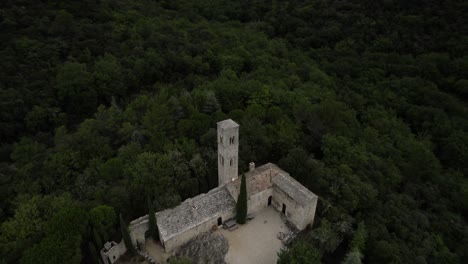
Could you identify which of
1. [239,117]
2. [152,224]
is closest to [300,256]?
[152,224]

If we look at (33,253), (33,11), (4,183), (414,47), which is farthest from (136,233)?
(414,47)

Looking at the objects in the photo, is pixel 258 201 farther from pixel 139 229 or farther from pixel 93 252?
pixel 93 252

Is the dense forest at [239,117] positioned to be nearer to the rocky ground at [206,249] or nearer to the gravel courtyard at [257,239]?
the gravel courtyard at [257,239]

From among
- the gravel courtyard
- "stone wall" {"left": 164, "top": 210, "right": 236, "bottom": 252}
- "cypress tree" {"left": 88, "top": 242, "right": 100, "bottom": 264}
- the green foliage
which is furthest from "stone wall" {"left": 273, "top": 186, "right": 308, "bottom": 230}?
"cypress tree" {"left": 88, "top": 242, "right": 100, "bottom": 264}

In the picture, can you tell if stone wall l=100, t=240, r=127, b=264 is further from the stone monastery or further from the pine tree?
the pine tree

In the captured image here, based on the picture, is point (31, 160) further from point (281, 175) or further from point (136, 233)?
point (281, 175)

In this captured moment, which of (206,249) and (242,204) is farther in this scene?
(242,204)

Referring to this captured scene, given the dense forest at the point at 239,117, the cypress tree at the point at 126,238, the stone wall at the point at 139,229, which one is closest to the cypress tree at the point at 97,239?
the dense forest at the point at 239,117
